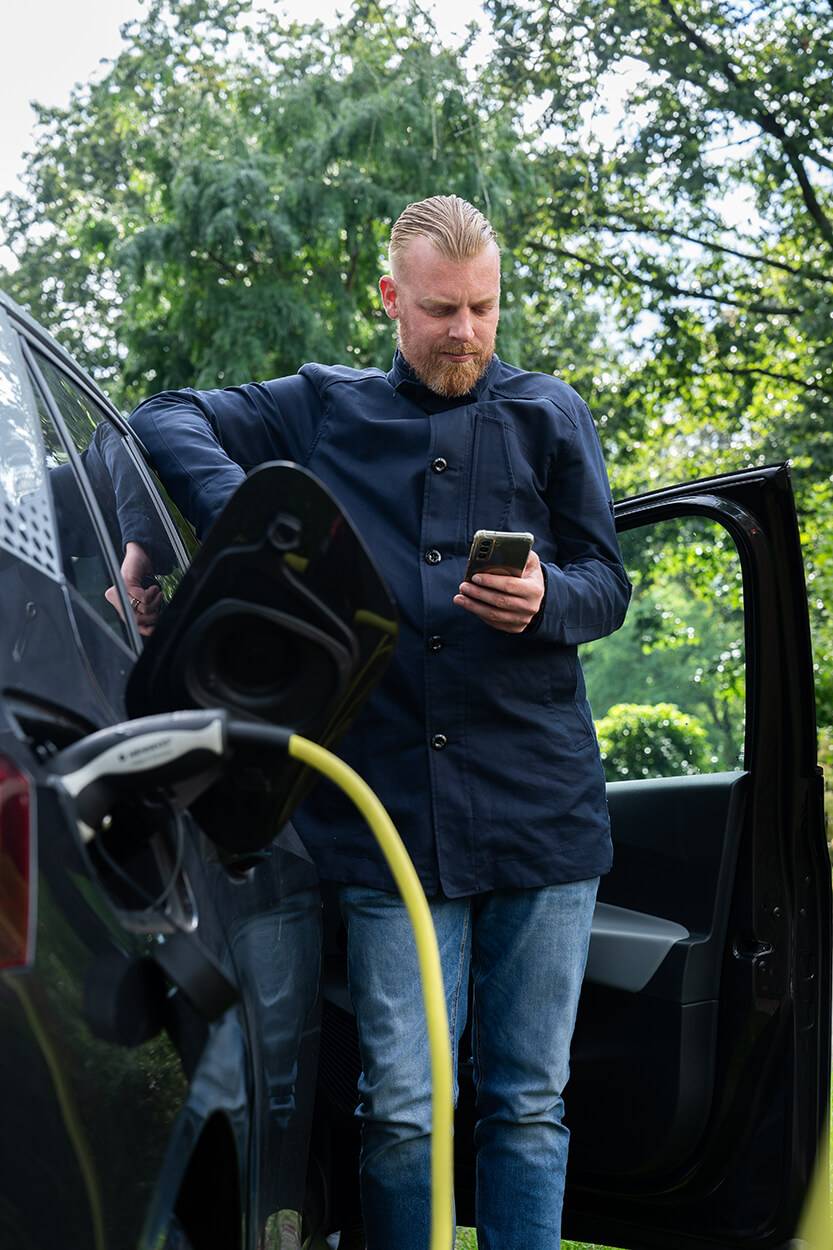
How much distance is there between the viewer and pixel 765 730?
2748 mm

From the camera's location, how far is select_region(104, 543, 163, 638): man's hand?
178 cm

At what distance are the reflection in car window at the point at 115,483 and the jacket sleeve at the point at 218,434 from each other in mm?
86

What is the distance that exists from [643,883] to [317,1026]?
44.9 inches

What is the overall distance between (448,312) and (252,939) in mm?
1142

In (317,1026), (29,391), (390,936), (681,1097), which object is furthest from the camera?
(681,1097)

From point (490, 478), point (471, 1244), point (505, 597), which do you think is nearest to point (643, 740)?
point (471, 1244)

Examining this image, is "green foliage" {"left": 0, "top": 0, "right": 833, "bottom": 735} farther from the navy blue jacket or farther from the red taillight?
the red taillight

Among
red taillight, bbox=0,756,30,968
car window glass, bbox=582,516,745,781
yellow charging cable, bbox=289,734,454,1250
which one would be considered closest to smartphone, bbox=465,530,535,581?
yellow charging cable, bbox=289,734,454,1250

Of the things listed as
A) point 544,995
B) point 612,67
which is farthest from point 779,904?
point 612,67

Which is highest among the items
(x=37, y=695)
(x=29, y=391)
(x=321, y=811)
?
(x=29, y=391)

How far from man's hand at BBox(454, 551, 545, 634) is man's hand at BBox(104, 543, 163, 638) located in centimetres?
46

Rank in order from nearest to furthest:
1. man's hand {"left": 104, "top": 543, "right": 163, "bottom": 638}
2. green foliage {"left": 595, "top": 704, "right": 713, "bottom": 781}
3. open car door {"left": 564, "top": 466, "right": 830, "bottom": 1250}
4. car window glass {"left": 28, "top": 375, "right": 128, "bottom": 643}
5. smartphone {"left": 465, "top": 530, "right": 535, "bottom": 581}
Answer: car window glass {"left": 28, "top": 375, "right": 128, "bottom": 643}, man's hand {"left": 104, "top": 543, "right": 163, "bottom": 638}, smartphone {"left": 465, "top": 530, "right": 535, "bottom": 581}, open car door {"left": 564, "top": 466, "right": 830, "bottom": 1250}, green foliage {"left": 595, "top": 704, "right": 713, "bottom": 781}

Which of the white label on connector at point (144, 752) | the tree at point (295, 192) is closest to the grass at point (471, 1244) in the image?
the white label on connector at point (144, 752)

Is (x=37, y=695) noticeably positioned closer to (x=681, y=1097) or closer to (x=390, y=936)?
(x=390, y=936)
